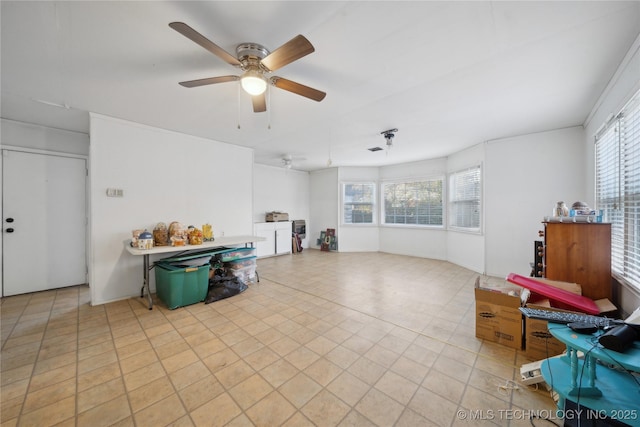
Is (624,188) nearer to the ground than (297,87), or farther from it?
nearer to the ground

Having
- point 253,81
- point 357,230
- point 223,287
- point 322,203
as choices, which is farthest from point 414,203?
point 253,81

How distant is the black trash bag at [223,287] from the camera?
10.8ft

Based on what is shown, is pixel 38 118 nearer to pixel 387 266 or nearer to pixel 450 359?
pixel 450 359

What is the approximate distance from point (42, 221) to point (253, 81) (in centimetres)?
430

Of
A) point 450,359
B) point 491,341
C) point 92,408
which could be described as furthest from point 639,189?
point 92,408

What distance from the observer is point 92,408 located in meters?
1.52

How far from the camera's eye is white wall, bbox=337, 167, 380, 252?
686 centimetres

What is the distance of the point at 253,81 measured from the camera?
6.27 ft

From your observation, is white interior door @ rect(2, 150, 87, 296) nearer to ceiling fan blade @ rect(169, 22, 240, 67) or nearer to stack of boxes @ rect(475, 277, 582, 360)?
ceiling fan blade @ rect(169, 22, 240, 67)

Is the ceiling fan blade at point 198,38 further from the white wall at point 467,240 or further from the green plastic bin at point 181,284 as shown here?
the white wall at point 467,240

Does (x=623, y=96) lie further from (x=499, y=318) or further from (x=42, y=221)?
(x=42, y=221)

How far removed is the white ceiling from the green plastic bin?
2.13m

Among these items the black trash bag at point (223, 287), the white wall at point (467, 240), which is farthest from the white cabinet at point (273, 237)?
the white wall at point (467, 240)

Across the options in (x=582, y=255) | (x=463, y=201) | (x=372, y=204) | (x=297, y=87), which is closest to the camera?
(x=297, y=87)
